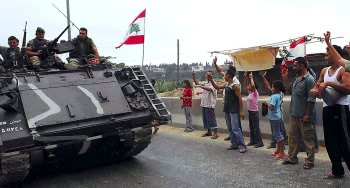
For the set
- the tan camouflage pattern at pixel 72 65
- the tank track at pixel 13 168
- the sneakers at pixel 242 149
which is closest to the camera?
the tank track at pixel 13 168

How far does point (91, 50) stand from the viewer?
30.1 feet

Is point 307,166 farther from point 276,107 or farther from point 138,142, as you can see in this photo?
point 138,142

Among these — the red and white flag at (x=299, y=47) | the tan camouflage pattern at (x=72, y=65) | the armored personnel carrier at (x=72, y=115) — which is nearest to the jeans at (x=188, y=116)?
the armored personnel carrier at (x=72, y=115)

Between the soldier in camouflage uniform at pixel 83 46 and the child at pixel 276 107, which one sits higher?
the soldier in camouflage uniform at pixel 83 46

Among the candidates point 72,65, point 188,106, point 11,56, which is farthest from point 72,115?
point 188,106

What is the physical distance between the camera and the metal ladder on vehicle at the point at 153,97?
757 centimetres

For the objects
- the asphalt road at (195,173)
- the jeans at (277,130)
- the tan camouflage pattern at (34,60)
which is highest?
the tan camouflage pattern at (34,60)

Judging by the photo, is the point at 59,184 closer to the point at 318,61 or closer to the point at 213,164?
the point at 213,164

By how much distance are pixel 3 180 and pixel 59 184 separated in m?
0.77

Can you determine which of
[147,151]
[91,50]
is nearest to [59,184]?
[147,151]

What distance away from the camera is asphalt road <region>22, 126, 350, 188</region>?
5.97 m

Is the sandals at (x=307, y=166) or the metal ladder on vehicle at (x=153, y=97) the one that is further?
the metal ladder on vehicle at (x=153, y=97)

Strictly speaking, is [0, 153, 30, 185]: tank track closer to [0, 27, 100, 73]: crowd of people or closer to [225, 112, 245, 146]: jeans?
[0, 27, 100, 73]: crowd of people

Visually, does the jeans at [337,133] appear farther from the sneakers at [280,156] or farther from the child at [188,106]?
the child at [188,106]
